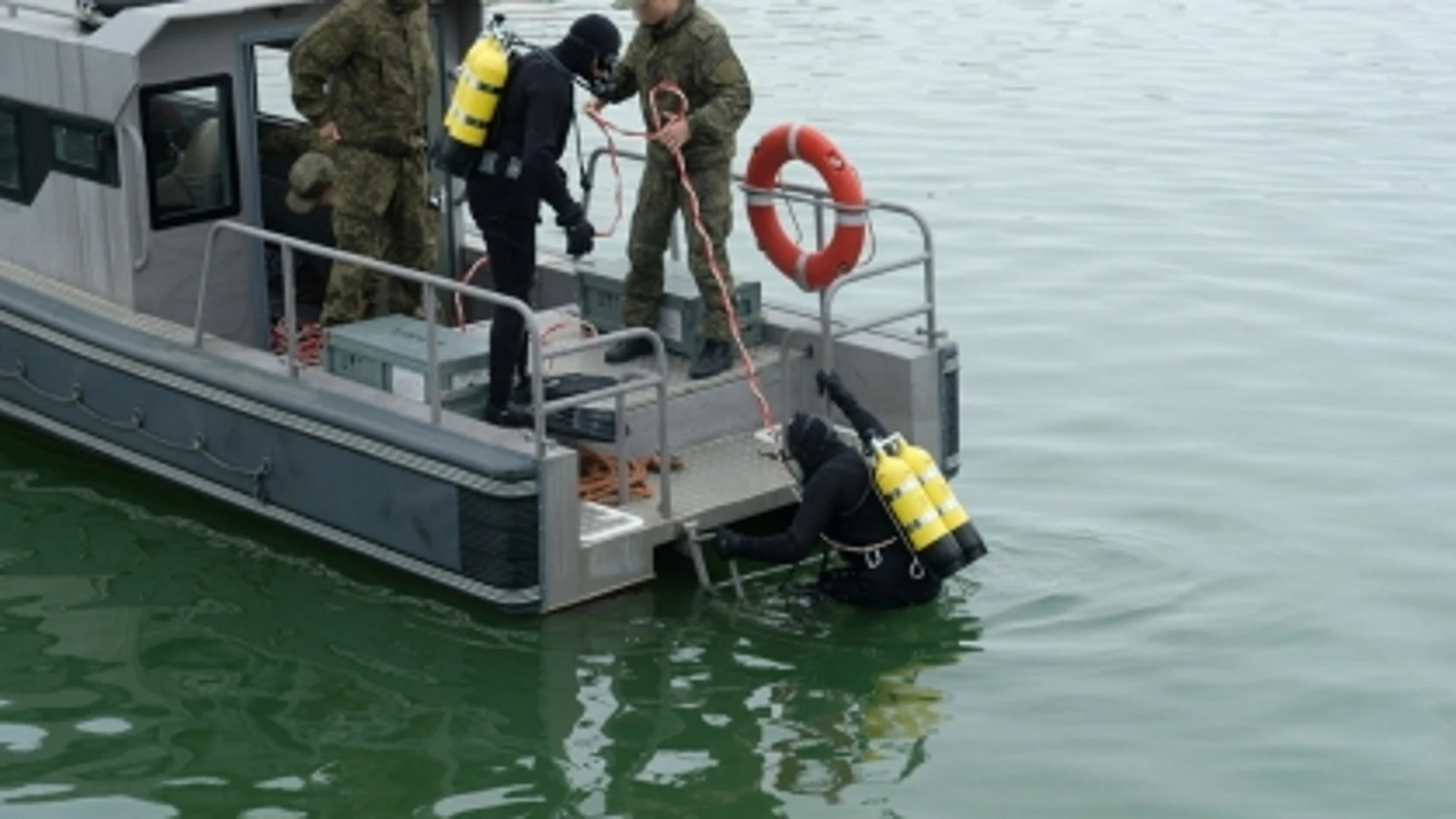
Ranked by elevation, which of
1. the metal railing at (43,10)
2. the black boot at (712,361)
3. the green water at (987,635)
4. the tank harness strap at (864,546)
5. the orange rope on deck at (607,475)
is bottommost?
the green water at (987,635)

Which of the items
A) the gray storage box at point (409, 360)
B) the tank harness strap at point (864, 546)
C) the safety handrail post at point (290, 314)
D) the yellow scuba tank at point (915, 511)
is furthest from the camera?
the gray storage box at point (409, 360)

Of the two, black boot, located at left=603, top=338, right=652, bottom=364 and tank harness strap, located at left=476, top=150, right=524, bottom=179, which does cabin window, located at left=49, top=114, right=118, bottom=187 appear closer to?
tank harness strap, located at left=476, top=150, right=524, bottom=179

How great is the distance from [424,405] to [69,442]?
2269 millimetres

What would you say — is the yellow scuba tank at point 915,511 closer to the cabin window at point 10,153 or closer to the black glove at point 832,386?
the black glove at point 832,386

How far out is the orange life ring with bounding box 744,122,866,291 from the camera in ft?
34.6

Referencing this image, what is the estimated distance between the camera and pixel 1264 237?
16.1 meters

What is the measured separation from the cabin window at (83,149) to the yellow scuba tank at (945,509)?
3603 millimetres

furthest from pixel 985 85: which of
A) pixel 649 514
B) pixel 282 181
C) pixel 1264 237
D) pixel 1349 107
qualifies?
pixel 649 514

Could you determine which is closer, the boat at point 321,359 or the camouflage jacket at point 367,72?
the boat at point 321,359

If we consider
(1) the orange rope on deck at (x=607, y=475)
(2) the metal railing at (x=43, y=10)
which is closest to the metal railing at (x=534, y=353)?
(1) the orange rope on deck at (x=607, y=475)

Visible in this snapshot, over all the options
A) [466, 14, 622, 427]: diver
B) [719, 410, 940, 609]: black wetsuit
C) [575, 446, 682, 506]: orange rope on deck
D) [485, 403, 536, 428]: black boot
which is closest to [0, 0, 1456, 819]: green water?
[719, 410, 940, 609]: black wetsuit

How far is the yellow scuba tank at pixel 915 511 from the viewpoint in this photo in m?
9.55

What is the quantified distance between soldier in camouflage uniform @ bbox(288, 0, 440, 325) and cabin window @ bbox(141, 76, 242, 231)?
41cm

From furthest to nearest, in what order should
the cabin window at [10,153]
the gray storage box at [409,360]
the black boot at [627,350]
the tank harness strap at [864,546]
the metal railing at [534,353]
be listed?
1. the cabin window at [10,153]
2. the black boot at [627,350]
3. the gray storage box at [409,360]
4. the tank harness strap at [864,546]
5. the metal railing at [534,353]
